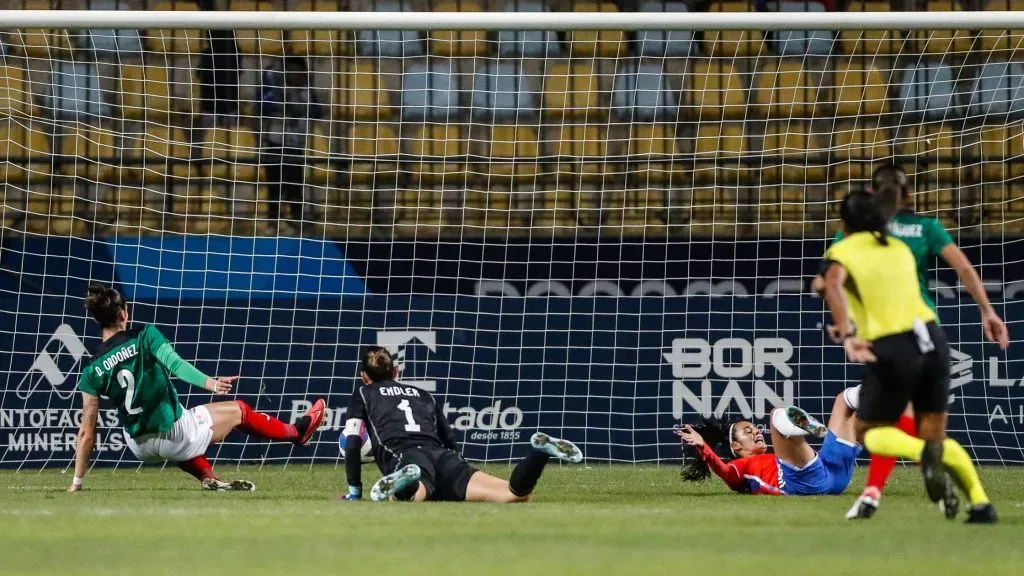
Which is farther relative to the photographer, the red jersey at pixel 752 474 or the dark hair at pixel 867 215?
the red jersey at pixel 752 474

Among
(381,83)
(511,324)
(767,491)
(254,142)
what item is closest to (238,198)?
(254,142)

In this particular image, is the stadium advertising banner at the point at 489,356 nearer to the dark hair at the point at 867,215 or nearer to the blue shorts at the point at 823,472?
the blue shorts at the point at 823,472

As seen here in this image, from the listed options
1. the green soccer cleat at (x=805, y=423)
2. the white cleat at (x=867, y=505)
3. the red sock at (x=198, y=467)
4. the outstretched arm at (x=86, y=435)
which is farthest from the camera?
the red sock at (x=198, y=467)

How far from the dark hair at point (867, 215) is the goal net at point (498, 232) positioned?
19.2ft

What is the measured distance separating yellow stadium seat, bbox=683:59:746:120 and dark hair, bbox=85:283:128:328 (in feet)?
21.3

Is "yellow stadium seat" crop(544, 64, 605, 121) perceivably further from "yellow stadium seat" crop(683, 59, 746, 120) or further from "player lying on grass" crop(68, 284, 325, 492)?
"player lying on grass" crop(68, 284, 325, 492)

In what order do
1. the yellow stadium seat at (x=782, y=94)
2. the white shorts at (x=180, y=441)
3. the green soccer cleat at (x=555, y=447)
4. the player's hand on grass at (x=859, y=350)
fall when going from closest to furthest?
1. the player's hand on grass at (x=859, y=350)
2. the green soccer cleat at (x=555, y=447)
3. the white shorts at (x=180, y=441)
4. the yellow stadium seat at (x=782, y=94)

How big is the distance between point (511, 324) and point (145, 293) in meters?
3.33

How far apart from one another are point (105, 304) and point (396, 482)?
8.61 ft

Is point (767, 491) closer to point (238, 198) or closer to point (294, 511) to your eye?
point (294, 511)

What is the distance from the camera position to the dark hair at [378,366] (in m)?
8.92

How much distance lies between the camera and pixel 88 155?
14.2 metres

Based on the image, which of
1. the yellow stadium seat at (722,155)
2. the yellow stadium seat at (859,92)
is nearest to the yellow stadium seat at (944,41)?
the yellow stadium seat at (859,92)

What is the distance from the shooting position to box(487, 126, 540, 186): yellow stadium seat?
13.8 metres
